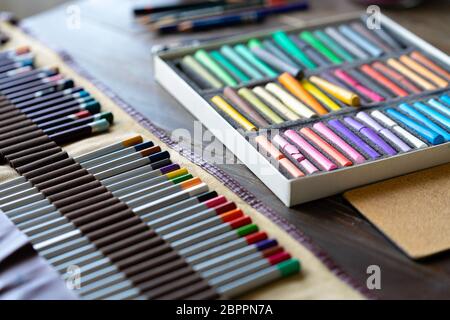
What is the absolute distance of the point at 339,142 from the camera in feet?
3.79

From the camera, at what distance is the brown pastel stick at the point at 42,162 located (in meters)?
1.13

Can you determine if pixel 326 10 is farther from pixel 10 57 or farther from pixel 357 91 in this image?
pixel 10 57

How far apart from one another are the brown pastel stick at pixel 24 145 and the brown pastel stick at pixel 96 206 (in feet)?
0.65

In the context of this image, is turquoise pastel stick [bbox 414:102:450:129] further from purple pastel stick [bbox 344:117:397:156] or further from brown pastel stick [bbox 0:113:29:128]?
brown pastel stick [bbox 0:113:29:128]

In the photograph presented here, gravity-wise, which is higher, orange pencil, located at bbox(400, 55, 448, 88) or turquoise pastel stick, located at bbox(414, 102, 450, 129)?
orange pencil, located at bbox(400, 55, 448, 88)

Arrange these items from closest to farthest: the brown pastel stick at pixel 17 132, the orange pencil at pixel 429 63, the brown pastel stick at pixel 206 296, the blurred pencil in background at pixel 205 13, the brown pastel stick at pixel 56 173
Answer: the brown pastel stick at pixel 206 296 → the brown pastel stick at pixel 56 173 → the brown pastel stick at pixel 17 132 → the orange pencil at pixel 429 63 → the blurred pencil in background at pixel 205 13

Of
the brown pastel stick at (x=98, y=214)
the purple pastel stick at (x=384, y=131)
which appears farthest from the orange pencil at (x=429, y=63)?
the brown pastel stick at (x=98, y=214)

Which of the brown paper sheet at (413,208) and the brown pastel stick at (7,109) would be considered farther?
the brown pastel stick at (7,109)

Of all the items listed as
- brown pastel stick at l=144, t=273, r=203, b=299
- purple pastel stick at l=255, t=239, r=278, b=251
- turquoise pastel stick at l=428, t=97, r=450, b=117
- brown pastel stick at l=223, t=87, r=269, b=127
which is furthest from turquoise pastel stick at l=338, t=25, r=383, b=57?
brown pastel stick at l=144, t=273, r=203, b=299

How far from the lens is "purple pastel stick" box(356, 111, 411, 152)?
3.75 feet

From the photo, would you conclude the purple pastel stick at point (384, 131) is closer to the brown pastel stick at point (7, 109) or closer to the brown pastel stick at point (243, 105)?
the brown pastel stick at point (243, 105)

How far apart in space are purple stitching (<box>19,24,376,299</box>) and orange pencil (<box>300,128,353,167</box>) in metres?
→ 0.13

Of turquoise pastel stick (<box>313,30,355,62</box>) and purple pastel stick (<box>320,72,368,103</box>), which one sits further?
turquoise pastel stick (<box>313,30,355,62</box>)

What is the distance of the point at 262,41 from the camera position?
151 centimetres
